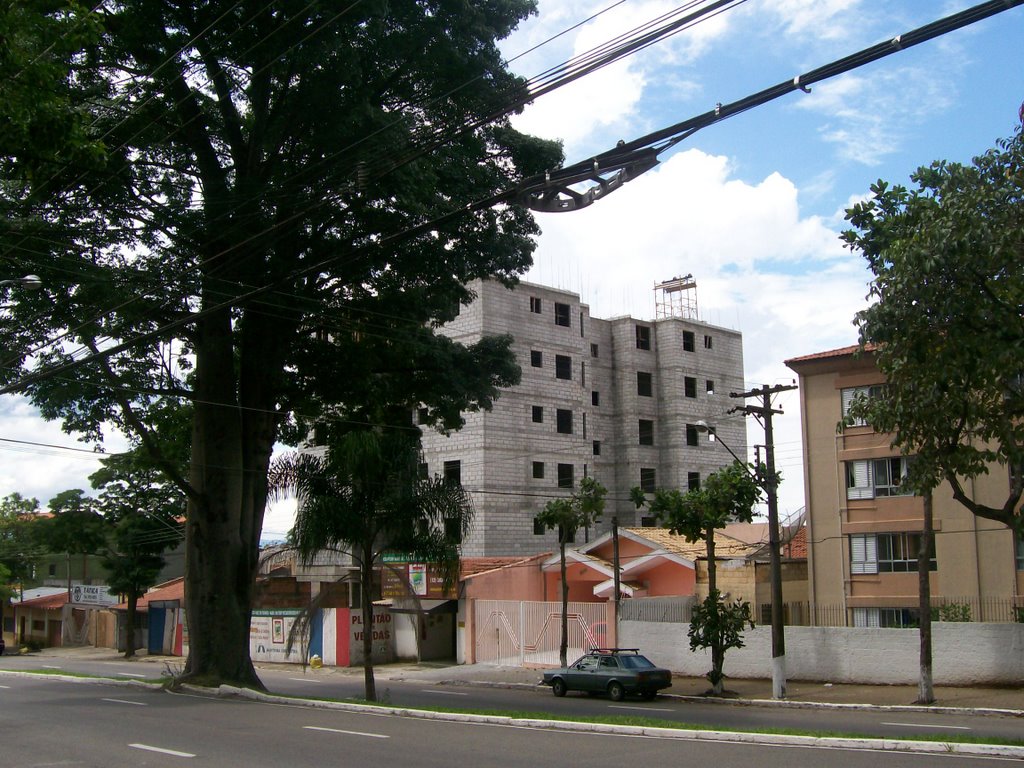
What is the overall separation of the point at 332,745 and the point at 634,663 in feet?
51.0

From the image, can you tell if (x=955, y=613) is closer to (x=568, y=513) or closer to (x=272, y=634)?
(x=568, y=513)

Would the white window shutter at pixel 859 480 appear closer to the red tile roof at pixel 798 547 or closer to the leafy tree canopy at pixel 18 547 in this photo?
the red tile roof at pixel 798 547

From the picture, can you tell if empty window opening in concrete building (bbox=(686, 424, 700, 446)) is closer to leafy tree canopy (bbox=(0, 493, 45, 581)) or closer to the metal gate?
the metal gate

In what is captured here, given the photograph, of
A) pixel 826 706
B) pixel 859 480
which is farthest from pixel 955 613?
pixel 826 706

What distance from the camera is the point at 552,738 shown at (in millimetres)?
14016

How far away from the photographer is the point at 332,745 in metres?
13.5

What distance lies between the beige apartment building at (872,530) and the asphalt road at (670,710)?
10026 mm

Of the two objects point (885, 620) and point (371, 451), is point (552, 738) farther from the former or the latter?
point (885, 620)

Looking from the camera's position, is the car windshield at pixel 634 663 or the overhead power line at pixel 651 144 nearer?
the overhead power line at pixel 651 144

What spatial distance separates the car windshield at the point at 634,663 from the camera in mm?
27359

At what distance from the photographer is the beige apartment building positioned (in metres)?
31.1

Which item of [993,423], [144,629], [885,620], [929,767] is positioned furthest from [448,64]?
[144,629]

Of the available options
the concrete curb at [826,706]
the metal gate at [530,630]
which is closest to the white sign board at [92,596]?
the metal gate at [530,630]

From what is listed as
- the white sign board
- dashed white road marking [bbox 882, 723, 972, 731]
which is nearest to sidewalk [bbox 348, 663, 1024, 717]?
dashed white road marking [bbox 882, 723, 972, 731]
